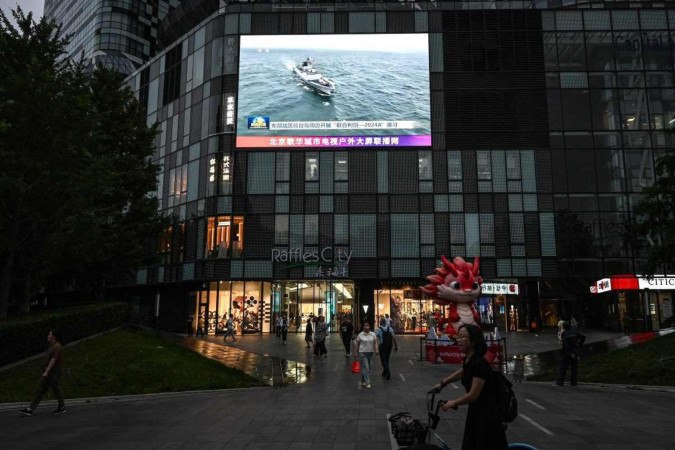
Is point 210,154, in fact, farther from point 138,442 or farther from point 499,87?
point 138,442

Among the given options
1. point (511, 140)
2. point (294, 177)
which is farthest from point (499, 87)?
point (294, 177)

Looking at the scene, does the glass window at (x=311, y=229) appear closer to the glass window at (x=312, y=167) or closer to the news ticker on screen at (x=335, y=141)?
the glass window at (x=312, y=167)

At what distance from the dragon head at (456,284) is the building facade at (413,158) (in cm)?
Result: 1848

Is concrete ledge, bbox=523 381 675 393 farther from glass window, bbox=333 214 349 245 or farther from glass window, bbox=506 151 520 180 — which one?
glass window, bbox=506 151 520 180

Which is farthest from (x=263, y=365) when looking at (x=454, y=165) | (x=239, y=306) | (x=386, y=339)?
(x=454, y=165)

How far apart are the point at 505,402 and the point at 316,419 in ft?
19.4

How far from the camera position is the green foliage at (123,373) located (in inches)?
533

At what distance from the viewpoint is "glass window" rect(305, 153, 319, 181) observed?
39156 millimetres

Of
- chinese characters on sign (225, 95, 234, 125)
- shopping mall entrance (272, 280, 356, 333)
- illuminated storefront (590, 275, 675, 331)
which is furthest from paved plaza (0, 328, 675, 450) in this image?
chinese characters on sign (225, 95, 234, 125)

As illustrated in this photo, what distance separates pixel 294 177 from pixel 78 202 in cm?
2223

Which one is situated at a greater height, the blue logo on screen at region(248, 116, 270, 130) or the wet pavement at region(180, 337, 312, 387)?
the blue logo on screen at region(248, 116, 270, 130)

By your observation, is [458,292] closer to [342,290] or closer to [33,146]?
[33,146]

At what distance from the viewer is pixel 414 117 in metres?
39.8

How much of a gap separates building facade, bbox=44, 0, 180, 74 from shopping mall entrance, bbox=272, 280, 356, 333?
56792mm
